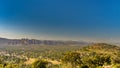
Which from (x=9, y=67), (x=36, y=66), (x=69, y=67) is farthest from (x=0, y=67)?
(x=69, y=67)

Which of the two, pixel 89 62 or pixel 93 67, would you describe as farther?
pixel 89 62

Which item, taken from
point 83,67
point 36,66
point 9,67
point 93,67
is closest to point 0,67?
point 9,67

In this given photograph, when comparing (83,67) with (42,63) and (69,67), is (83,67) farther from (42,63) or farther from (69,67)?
(42,63)

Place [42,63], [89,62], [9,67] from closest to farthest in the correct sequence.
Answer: [9,67]
[42,63]
[89,62]

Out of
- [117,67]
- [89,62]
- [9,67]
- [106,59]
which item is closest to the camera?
[117,67]

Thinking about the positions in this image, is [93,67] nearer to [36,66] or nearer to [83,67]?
[83,67]

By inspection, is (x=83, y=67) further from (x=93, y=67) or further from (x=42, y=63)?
(x=42, y=63)

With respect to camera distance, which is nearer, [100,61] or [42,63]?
[42,63]

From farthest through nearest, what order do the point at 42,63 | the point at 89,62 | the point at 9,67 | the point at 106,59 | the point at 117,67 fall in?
the point at 106,59, the point at 89,62, the point at 42,63, the point at 9,67, the point at 117,67
